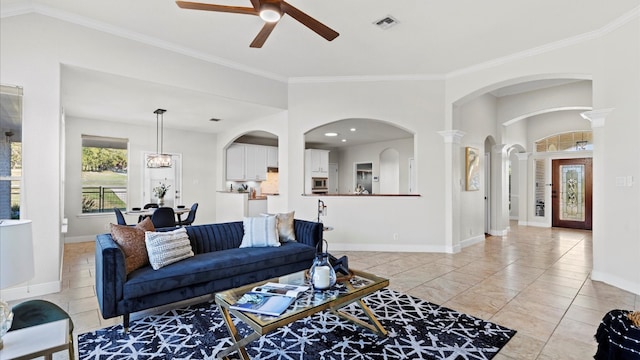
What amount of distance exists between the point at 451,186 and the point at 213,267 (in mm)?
4129

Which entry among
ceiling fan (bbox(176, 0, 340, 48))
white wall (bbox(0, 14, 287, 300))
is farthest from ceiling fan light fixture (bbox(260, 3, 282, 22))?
white wall (bbox(0, 14, 287, 300))

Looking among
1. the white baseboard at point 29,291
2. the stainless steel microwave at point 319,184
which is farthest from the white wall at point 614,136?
the stainless steel microwave at point 319,184

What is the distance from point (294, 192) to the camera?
570cm

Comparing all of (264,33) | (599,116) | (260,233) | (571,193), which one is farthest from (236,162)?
(571,193)

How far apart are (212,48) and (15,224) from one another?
139 inches

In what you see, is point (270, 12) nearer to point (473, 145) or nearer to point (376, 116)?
point (376, 116)

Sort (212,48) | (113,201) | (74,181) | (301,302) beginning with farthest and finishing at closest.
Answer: (113,201)
(74,181)
(212,48)
(301,302)

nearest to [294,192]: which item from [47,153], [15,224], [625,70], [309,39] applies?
[309,39]

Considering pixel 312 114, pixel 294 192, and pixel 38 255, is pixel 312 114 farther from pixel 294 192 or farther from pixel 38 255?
pixel 38 255

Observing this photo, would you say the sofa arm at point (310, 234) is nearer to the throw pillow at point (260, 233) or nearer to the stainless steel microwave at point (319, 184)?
the throw pillow at point (260, 233)

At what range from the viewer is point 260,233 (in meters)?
3.85

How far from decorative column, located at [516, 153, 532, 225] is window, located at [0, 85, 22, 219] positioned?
10.7 metres

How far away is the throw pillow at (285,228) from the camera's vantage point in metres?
4.08

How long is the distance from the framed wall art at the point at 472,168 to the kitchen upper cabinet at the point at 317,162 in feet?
17.4
